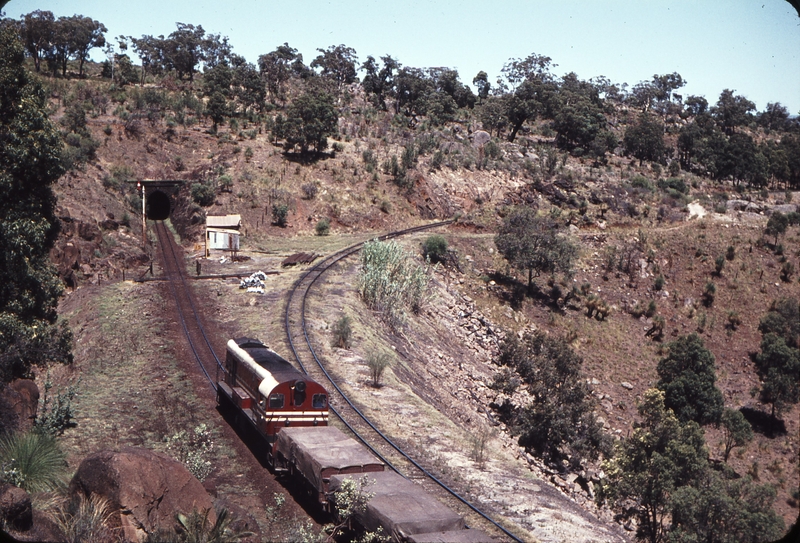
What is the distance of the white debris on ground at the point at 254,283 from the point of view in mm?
Answer: 33875

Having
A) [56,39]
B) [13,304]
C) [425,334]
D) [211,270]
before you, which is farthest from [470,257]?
[56,39]

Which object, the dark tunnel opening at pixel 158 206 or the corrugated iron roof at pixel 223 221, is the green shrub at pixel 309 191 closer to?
the corrugated iron roof at pixel 223 221

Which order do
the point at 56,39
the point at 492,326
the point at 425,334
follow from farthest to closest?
the point at 56,39
the point at 492,326
the point at 425,334

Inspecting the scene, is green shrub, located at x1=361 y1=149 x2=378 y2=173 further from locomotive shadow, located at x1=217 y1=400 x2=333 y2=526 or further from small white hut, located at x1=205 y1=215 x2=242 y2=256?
locomotive shadow, located at x1=217 y1=400 x2=333 y2=526

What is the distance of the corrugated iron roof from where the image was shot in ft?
152

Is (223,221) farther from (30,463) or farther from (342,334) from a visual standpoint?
(30,463)

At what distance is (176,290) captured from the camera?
34125 mm

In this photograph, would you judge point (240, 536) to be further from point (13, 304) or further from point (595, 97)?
point (595, 97)

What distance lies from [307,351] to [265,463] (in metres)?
8.64

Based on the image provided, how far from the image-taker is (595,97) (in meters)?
121

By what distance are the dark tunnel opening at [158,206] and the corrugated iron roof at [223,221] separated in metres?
10.4

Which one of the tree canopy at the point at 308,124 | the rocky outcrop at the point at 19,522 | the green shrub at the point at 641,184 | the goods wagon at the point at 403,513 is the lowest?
the goods wagon at the point at 403,513

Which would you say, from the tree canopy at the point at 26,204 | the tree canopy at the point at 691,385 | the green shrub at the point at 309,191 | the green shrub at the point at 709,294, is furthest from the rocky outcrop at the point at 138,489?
the green shrub at the point at 709,294

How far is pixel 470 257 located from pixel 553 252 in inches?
249
